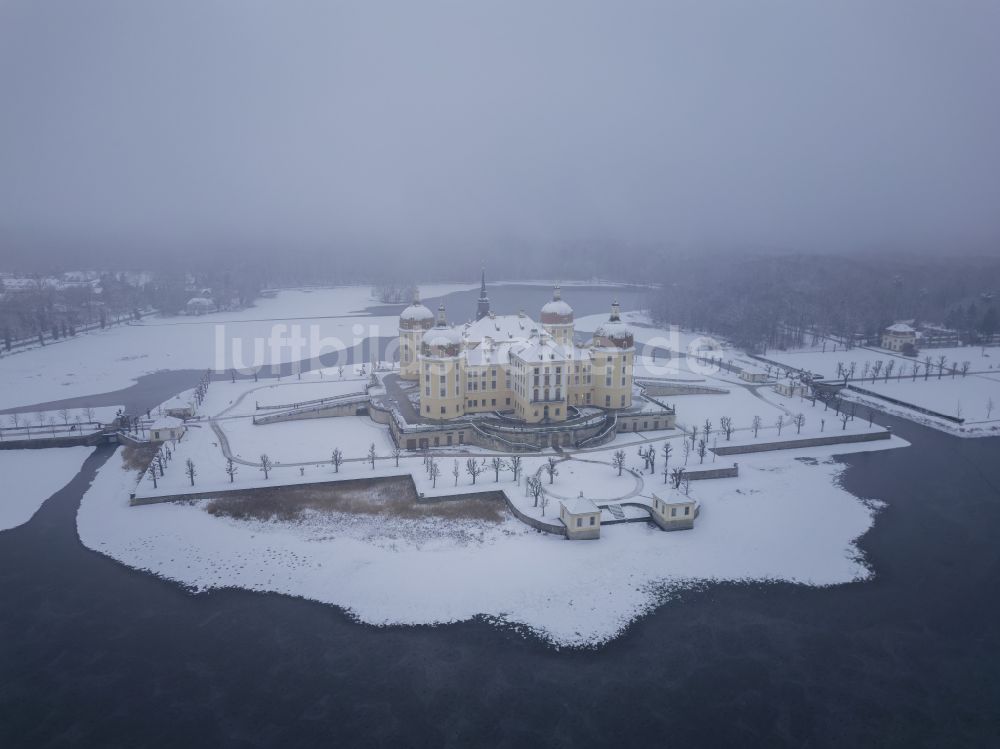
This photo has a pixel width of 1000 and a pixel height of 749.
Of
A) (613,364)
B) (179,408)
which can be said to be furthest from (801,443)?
(179,408)

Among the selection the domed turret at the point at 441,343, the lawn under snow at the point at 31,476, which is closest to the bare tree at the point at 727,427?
the domed turret at the point at 441,343

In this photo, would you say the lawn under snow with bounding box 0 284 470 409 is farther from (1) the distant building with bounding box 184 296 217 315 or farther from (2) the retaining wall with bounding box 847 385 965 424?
(2) the retaining wall with bounding box 847 385 965 424

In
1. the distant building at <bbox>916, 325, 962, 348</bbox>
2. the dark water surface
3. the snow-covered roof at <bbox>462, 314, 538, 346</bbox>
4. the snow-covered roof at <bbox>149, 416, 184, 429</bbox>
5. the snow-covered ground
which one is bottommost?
the dark water surface

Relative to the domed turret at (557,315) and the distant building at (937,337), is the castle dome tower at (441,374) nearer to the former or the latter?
the domed turret at (557,315)

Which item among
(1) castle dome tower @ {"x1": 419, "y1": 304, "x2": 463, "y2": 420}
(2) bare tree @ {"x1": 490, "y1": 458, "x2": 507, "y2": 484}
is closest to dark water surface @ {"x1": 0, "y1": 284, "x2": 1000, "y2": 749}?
(2) bare tree @ {"x1": 490, "y1": 458, "x2": 507, "y2": 484}

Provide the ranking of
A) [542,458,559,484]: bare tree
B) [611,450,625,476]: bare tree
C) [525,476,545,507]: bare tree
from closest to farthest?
[525,476,545,507]: bare tree → [542,458,559,484]: bare tree → [611,450,625,476]: bare tree

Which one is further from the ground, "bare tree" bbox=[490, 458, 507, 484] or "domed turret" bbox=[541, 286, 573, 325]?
"domed turret" bbox=[541, 286, 573, 325]
